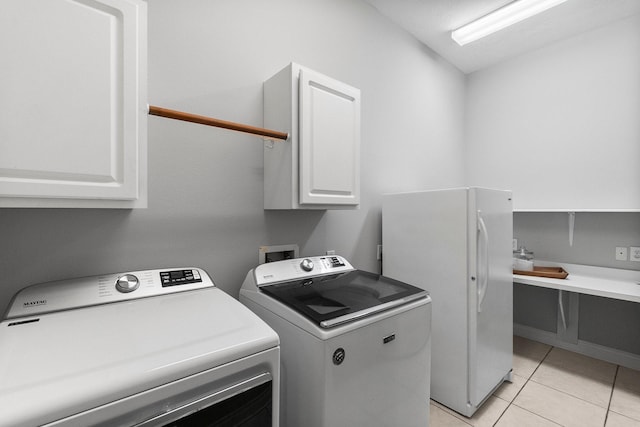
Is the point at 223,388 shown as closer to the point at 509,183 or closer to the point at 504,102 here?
the point at 509,183

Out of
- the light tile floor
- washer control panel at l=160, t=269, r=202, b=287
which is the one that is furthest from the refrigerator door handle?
washer control panel at l=160, t=269, r=202, b=287

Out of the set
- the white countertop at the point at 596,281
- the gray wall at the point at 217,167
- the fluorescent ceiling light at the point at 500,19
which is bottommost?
the white countertop at the point at 596,281

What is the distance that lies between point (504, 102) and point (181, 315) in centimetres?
362

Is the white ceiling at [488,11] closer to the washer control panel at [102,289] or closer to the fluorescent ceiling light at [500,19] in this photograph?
the fluorescent ceiling light at [500,19]

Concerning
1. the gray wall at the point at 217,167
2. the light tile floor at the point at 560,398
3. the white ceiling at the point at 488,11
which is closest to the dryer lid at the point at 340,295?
the gray wall at the point at 217,167

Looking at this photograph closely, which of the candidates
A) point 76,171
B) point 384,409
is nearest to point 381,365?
point 384,409

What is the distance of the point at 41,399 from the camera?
0.55m

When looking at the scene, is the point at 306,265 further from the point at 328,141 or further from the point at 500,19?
the point at 500,19

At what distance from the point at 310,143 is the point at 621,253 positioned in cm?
291

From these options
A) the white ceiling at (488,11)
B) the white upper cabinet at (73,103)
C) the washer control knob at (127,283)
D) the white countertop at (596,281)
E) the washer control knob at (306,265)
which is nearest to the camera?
the white upper cabinet at (73,103)

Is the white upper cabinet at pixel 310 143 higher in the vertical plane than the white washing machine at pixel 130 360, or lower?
higher

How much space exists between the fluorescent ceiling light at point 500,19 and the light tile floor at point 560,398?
2.85 meters

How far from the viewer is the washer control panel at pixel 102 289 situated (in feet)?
3.11

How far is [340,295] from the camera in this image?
132 centimetres
